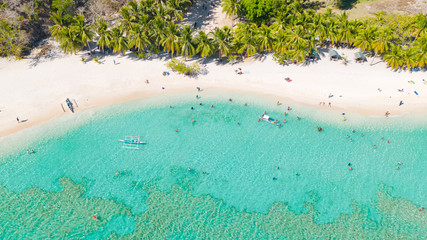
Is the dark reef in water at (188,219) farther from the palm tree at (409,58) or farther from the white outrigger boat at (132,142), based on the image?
the palm tree at (409,58)

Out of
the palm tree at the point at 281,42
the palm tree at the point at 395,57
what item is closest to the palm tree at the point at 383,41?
the palm tree at the point at 395,57

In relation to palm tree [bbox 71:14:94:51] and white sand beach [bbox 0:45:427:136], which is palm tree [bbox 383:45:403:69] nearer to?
white sand beach [bbox 0:45:427:136]

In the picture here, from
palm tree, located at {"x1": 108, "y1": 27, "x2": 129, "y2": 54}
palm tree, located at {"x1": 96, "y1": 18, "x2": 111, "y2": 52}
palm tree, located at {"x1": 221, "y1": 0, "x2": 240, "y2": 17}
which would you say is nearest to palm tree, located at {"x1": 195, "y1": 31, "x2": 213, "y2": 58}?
palm tree, located at {"x1": 221, "y1": 0, "x2": 240, "y2": 17}

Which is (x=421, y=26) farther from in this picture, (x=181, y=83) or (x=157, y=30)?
(x=157, y=30)

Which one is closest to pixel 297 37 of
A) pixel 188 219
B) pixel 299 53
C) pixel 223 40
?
pixel 299 53

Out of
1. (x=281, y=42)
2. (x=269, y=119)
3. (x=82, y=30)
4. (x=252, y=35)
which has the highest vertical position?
(x=82, y=30)
